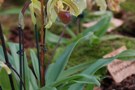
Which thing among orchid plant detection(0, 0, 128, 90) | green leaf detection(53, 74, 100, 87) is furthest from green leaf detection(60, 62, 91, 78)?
green leaf detection(53, 74, 100, 87)

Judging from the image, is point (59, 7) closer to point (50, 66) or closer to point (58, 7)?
point (58, 7)

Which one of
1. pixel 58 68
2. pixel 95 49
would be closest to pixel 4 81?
pixel 58 68

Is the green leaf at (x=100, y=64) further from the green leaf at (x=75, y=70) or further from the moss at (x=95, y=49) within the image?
the moss at (x=95, y=49)

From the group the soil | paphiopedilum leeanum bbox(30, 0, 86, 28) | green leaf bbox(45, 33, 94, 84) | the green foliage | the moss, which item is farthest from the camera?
the moss

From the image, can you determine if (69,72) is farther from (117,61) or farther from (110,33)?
(110,33)

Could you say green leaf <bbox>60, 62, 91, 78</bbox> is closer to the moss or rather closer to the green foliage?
the green foliage

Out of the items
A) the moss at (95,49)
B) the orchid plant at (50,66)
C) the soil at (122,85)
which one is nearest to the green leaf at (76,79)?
the orchid plant at (50,66)

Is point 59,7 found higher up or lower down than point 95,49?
higher up

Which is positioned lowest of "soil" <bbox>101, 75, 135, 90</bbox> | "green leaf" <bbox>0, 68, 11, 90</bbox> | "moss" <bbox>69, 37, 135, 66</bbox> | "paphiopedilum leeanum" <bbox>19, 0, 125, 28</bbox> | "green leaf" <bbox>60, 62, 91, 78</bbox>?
"soil" <bbox>101, 75, 135, 90</bbox>
